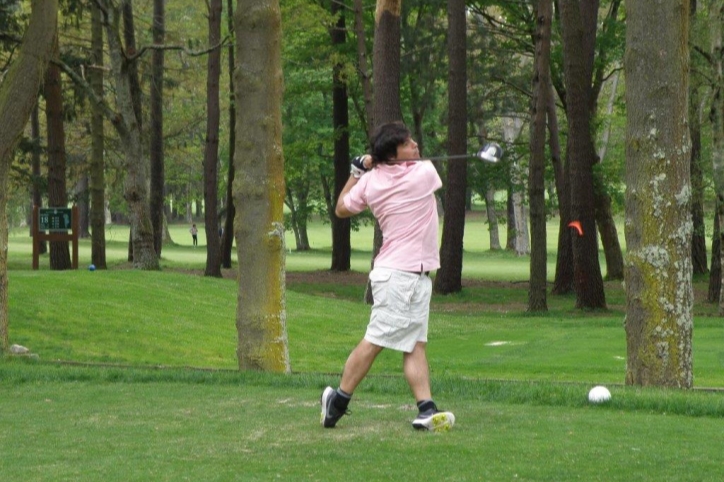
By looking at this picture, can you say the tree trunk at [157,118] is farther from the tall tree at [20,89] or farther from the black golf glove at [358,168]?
the black golf glove at [358,168]

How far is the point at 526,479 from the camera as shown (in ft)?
19.8

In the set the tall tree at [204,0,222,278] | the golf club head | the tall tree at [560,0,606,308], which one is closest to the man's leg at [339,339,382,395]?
the golf club head

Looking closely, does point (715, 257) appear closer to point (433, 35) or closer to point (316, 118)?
point (433, 35)

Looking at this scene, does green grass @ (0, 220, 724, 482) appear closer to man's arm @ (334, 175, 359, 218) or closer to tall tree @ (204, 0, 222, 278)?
man's arm @ (334, 175, 359, 218)

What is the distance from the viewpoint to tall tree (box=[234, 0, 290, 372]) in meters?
11.8

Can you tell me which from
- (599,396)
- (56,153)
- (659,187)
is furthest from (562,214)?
(599,396)

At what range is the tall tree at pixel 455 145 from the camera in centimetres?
3509

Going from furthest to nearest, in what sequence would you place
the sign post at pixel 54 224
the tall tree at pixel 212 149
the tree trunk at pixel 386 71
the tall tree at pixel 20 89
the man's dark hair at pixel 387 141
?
the tall tree at pixel 212 149, the sign post at pixel 54 224, the tree trunk at pixel 386 71, the tall tree at pixel 20 89, the man's dark hair at pixel 387 141

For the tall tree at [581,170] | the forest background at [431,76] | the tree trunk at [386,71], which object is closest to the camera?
the tree trunk at [386,71]

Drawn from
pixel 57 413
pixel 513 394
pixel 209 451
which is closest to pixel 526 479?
pixel 209 451

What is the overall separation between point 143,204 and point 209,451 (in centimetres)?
2673

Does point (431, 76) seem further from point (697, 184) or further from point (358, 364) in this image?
point (358, 364)

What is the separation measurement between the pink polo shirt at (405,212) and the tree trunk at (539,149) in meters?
21.6

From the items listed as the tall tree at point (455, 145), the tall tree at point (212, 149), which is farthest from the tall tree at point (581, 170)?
the tall tree at point (212, 149)
